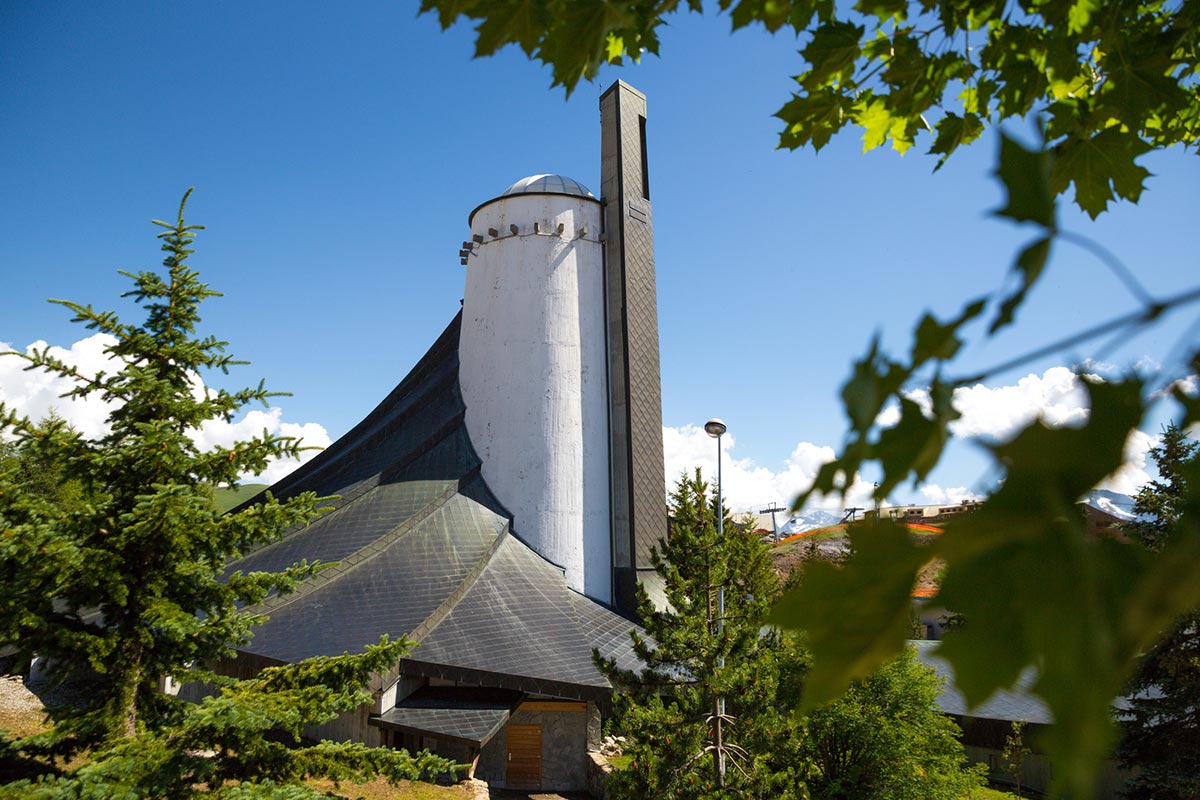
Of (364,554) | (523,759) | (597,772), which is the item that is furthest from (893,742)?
(364,554)

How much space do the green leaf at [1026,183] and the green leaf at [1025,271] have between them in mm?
28

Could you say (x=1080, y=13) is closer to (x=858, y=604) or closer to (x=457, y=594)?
(x=858, y=604)

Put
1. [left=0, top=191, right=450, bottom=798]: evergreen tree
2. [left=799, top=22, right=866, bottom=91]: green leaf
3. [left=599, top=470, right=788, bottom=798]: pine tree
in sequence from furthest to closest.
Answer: [left=599, top=470, right=788, bottom=798]: pine tree → [left=0, top=191, right=450, bottom=798]: evergreen tree → [left=799, top=22, right=866, bottom=91]: green leaf

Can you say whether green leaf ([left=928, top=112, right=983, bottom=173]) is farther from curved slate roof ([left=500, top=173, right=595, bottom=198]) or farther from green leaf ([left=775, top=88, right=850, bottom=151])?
curved slate roof ([left=500, top=173, right=595, bottom=198])

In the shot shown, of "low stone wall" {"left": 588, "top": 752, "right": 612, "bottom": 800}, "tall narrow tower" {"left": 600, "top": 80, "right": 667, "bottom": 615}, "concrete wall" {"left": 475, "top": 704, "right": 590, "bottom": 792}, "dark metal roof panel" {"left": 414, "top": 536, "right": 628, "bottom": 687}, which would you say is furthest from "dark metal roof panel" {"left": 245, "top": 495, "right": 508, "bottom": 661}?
"low stone wall" {"left": 588, "top": 752, "right": 612, "bottom": 800}

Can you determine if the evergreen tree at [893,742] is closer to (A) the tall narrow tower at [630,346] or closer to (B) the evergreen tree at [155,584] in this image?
(A) the tall narrow tower at [630,346]

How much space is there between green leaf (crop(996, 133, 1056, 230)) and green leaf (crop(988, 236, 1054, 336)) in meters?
0.03

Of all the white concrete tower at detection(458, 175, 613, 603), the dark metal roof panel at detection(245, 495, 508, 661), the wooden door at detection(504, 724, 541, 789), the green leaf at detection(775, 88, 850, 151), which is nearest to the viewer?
the green leaf at detection(775, 88, 850, 151)

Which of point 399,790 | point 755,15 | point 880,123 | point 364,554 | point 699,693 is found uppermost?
point 880,123

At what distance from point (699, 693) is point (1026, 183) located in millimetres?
9106

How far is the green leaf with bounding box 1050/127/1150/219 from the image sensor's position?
1.76 meters

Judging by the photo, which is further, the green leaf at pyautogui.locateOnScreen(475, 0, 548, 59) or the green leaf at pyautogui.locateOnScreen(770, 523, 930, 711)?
the green leaf at pyautogui.locateOnScreen(475, 0, 548, 59)

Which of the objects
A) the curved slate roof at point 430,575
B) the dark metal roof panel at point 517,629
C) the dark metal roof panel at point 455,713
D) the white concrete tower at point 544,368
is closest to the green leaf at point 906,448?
the curved slate roof at point 430,575

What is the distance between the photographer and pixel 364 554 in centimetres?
1582
